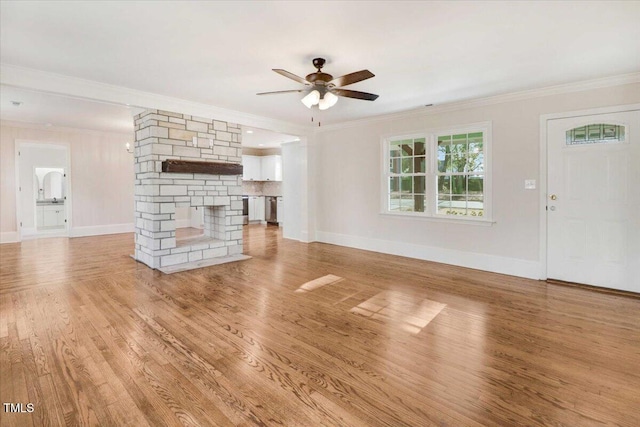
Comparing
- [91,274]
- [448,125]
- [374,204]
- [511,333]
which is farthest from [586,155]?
[91,274]

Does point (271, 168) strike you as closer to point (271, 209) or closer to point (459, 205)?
point (271, 209)

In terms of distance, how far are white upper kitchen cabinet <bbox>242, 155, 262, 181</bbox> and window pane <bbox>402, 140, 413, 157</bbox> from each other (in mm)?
6322

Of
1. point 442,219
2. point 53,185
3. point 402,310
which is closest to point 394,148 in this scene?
point 442,219

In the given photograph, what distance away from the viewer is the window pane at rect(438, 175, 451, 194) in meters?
5.39

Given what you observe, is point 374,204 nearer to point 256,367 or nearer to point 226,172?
point 226,172

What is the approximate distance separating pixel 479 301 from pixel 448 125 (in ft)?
9.60

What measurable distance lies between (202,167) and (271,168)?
573 centimetres

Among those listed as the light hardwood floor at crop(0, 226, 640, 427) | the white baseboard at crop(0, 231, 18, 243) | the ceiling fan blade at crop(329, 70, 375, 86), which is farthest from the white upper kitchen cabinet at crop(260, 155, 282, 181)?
the ceiling fan blade at crop(329, 70, 375, 86)

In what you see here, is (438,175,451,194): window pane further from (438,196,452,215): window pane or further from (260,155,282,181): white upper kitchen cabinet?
(260,155,282,181): white upper kitchen cabinet

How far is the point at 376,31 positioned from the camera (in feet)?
9.42

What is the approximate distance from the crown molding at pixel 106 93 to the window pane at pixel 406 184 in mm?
2919

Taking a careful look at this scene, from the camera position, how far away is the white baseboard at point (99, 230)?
795 cm

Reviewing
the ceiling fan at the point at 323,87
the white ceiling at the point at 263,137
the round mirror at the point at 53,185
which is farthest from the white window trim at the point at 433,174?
the round mirror at the point at 53,185

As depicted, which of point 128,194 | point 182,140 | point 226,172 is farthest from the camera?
point 128,194
